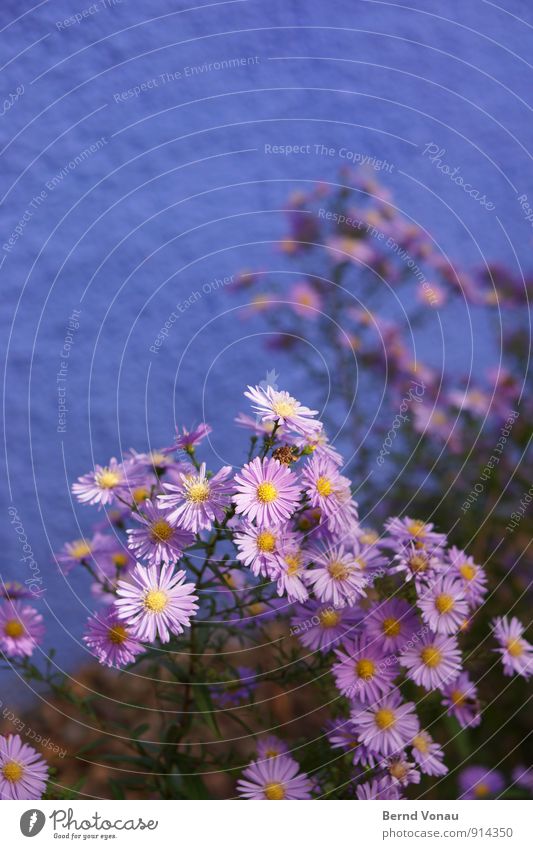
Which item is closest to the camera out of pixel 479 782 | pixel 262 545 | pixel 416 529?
pixel 262 545

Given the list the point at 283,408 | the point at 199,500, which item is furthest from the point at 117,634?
the point at 283,408

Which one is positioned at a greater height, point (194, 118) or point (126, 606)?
point (194, 118)

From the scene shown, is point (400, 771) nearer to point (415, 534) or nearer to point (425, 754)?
point (425, 754)

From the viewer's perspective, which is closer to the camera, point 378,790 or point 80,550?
point 378,790

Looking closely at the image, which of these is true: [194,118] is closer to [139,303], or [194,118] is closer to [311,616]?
[139,303]

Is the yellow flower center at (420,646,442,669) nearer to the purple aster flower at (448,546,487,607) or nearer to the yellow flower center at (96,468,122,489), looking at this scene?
the purple aster flower at (448,546,487,607)

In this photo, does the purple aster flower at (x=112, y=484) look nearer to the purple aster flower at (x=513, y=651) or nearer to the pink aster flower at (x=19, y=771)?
the pink aster flower at (x=19, y=771)
